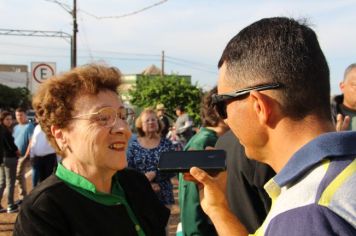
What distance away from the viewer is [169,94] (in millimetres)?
29328

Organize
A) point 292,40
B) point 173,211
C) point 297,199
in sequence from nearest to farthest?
point 297,199 < point 292,40 < point 173,211

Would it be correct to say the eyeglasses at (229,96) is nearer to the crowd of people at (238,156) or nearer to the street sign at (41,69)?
the crowd of people at (238,156)

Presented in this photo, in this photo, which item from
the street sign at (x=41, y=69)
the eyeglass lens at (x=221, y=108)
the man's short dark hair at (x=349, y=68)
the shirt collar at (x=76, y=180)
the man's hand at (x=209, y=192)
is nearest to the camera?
the eyeglass lens at (x=221, y=108)

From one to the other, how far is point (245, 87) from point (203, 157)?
85 cm

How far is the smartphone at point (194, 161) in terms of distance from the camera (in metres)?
2.40

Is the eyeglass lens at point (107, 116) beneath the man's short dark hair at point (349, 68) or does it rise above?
beneath

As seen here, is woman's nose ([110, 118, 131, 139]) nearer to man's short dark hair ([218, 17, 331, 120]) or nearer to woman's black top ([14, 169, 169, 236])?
woman's black top ([14, 169, 169, 236])

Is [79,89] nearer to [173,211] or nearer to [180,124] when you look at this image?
[173,211]

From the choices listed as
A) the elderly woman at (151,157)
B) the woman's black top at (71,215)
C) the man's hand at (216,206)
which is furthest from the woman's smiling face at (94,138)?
the elderly woman at (151,157)

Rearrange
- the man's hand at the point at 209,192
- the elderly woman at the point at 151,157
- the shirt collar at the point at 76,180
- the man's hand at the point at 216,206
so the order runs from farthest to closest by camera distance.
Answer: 1. the elderly woman at the point at 151,157
2. the shirt collar at the point at 76,180
3. the man's hand at the point at 209,192
4. the man's hand at the point at 216,206

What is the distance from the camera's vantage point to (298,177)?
1.36m

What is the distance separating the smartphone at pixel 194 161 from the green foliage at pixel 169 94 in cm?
2510

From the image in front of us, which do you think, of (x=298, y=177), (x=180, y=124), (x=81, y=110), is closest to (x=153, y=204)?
(x=81, y=110)

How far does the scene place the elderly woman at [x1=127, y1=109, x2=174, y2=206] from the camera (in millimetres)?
5500
